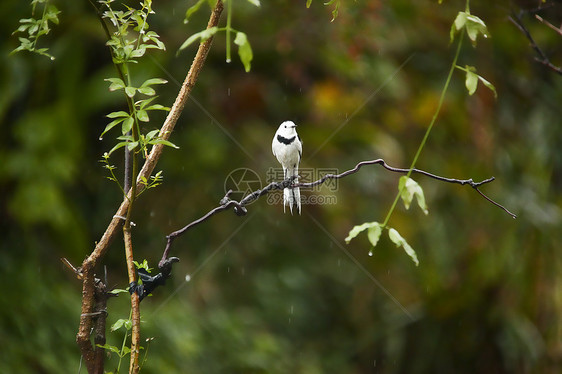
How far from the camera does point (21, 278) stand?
2742 millimetres

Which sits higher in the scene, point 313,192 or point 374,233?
point 374,233

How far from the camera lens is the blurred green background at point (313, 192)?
117 inches

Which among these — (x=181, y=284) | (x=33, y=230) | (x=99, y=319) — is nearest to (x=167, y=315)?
(x=181, y=284)

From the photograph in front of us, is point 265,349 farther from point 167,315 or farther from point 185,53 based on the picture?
point 185,53

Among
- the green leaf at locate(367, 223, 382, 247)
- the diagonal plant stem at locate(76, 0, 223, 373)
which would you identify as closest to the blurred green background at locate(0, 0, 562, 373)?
the diagonal plant stem at locate(76, 0, 223, 373)

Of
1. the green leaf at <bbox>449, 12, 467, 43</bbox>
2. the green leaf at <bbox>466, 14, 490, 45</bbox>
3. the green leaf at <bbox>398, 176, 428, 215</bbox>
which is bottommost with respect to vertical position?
the green leaf at <bbox>398, 176, 428, 215</bbox>

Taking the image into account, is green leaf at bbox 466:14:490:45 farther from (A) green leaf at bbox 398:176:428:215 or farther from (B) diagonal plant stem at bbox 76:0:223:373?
(B) diagonal plant stem at bbox 76:0:223:373

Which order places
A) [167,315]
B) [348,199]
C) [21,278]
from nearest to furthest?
[21,278] → [167,315] → [348,199]

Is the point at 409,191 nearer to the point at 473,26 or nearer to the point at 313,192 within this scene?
the point at 473,26

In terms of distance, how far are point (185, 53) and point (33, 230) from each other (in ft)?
4.42

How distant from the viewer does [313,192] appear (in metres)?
3.70

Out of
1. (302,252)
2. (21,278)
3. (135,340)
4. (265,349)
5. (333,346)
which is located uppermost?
(135,340)

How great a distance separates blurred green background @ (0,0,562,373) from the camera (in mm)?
2979

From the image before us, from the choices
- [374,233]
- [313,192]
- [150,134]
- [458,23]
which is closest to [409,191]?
[374,233]
